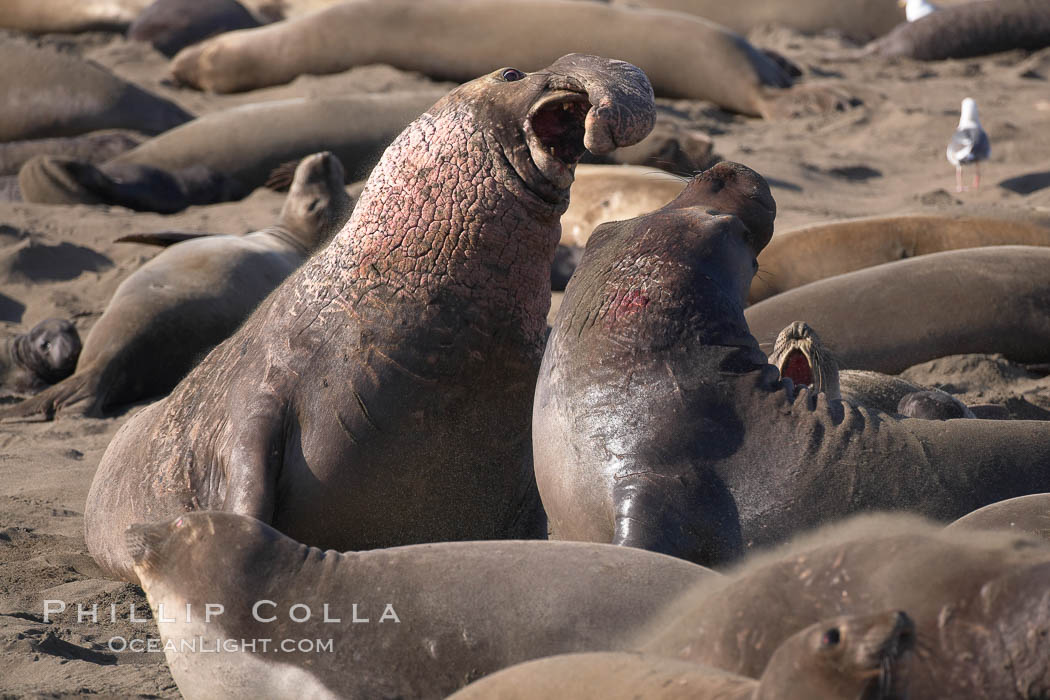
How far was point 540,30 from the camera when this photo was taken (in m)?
10.7

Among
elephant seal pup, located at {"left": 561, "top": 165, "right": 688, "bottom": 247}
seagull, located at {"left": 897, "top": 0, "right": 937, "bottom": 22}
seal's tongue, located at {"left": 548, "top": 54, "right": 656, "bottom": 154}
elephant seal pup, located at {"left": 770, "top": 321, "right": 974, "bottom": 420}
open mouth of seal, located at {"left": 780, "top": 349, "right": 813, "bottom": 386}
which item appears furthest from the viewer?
seagull, located at {"left": 897, "top": 0, "right": 937, "bottom": 22}

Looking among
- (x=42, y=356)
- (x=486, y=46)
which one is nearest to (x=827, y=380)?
(x=42, y=356)

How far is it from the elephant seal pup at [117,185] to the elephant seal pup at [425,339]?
5024mm

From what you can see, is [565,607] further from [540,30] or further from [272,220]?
[540,30]

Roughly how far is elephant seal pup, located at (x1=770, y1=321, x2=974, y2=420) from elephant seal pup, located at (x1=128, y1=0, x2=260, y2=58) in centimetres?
905

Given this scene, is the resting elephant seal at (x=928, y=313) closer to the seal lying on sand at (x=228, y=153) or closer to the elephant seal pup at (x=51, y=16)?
the seal lying on sand at (x=228, y=153)

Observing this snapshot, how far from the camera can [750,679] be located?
1899 mm

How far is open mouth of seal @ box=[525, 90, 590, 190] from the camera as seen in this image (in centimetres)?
338

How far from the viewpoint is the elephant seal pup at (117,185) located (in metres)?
8.15

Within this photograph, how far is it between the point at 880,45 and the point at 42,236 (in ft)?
25.6

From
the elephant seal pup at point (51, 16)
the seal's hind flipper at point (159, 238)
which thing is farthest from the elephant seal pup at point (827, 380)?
the elephant seal pup at point (51, 16)

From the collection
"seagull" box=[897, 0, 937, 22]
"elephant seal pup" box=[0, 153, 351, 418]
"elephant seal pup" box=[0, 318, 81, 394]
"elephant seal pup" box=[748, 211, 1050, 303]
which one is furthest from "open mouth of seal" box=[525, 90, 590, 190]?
"seagull" box=[897, 0, 937, 22]

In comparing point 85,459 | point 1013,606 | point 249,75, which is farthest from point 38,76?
point 1013,606

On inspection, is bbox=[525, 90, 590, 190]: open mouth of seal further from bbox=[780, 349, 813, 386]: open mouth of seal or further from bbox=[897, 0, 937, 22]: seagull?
bbox=[897, 0, 937, 22]: seagull
